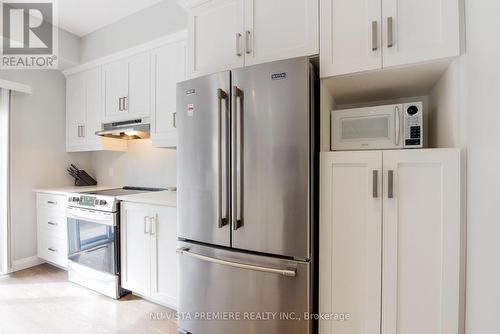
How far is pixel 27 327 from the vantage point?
5.86 feet

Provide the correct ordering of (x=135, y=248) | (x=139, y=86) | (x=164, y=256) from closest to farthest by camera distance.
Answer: (x=164, y=256)
(x=135, y=248)
(x=139, y=86)

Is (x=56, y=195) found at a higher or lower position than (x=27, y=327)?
higher

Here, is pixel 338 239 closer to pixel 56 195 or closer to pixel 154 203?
pixel 154 203

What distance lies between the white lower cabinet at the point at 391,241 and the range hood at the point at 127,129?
6.36ft

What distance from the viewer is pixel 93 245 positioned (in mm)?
2270

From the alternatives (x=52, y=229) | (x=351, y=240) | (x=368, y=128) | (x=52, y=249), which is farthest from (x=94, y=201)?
(x=368, y=128)

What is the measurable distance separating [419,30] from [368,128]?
49cm

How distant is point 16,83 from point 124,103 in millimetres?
1309

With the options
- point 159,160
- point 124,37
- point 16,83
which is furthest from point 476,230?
point 16,83

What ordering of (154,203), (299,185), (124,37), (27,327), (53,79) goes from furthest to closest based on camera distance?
(53,79)
(124,37)
(154,203)
(27,327)
(299,185)

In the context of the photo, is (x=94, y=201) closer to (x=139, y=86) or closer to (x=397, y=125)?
(x=139, y=86)

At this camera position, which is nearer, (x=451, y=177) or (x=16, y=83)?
(x=451, y=177)

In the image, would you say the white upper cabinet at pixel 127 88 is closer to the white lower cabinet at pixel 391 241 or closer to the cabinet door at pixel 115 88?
the cabinet door at pixel 115 88

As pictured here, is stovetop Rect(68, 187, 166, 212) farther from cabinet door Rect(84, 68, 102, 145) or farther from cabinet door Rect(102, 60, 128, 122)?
cabinet door Rect(102, 60, 128, 122)
